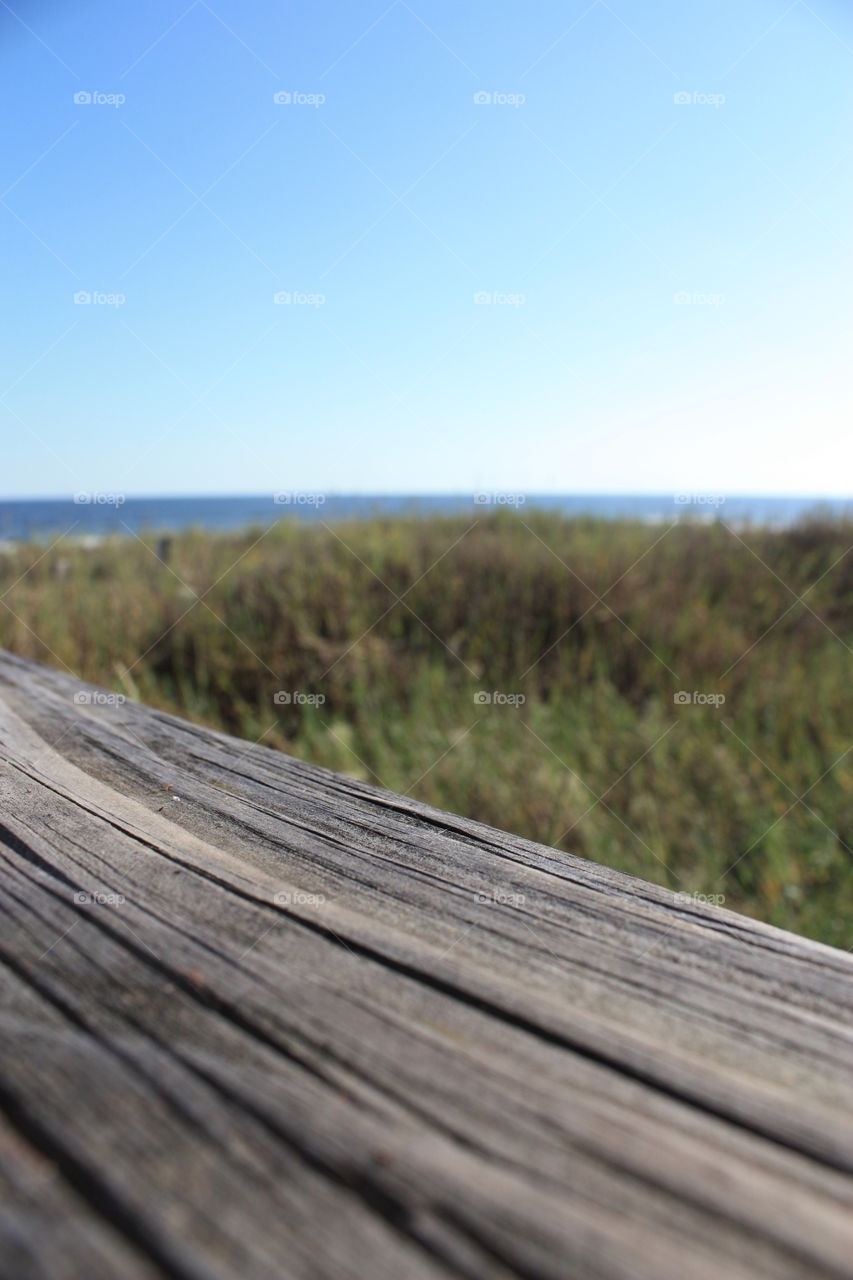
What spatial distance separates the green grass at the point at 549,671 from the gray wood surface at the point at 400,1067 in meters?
2.79

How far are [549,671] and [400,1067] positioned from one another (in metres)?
5.04

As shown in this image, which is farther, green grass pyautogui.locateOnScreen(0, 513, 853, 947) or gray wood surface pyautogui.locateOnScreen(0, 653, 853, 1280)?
green grass pyautogui.locateOnScreen(0, 513, 853, 947)

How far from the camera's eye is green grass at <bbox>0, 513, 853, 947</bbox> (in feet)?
12.3

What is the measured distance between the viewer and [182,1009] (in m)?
0.60

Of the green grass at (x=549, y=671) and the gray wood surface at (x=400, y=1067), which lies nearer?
the gray wood surface at (x=400, y=1067)

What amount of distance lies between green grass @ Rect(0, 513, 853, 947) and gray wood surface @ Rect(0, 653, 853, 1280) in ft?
9.17

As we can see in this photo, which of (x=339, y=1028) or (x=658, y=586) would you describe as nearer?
(x=339, y=1028)

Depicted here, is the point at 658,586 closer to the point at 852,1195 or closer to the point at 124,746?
the point at 124,746

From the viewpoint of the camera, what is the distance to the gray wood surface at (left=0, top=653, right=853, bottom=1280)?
42 cm

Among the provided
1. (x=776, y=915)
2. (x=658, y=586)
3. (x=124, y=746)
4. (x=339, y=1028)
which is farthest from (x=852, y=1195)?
(x=658, y=586)

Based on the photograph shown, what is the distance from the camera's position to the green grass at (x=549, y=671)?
12.3 ft

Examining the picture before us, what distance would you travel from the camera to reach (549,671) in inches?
217

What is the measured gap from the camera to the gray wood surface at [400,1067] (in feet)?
1.39

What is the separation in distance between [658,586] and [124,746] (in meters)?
5.74
